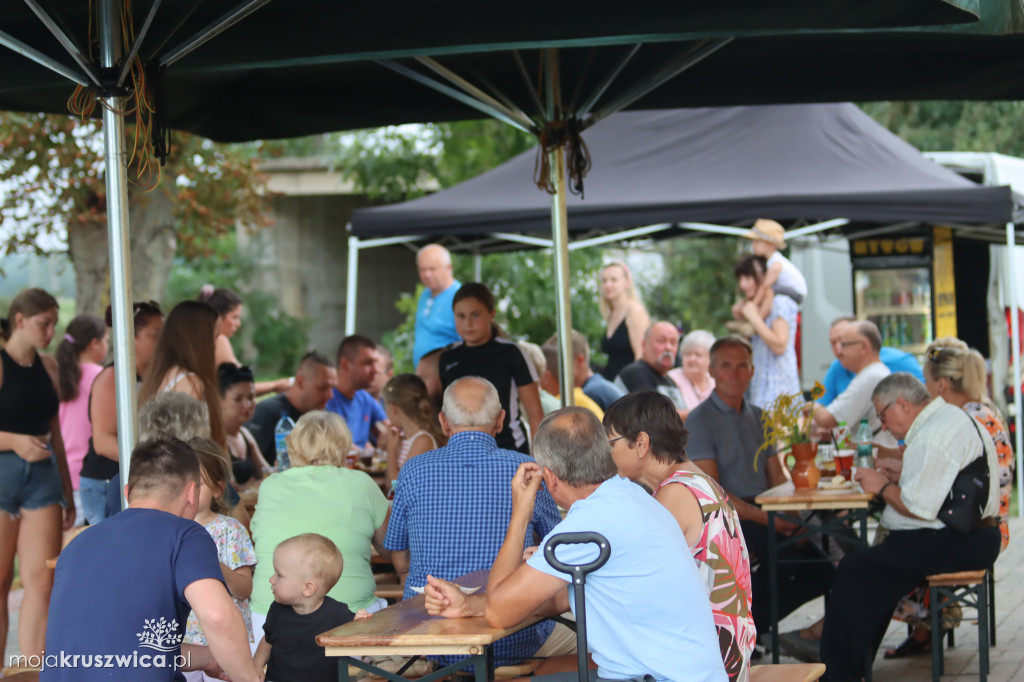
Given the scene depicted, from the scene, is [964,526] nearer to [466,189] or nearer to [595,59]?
[595,59]

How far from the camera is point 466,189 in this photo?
338 inches

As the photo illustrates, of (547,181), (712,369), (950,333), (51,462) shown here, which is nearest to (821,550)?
(712,369)

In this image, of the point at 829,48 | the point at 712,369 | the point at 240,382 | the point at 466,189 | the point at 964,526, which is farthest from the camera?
the point at 466,189

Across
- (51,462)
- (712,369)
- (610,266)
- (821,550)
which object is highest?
(610,266)

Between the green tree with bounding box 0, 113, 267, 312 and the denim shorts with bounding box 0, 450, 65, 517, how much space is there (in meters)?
4.12

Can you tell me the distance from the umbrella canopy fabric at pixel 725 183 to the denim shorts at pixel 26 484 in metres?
3.22

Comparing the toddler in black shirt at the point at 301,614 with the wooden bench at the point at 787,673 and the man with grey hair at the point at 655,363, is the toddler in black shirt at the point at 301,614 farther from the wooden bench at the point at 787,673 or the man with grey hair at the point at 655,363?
the man with grey hair at the point at 655,363

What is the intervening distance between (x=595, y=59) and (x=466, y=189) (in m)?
3.00

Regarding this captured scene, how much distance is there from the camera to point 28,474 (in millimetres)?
5348

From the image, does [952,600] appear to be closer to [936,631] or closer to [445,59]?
[936,631]

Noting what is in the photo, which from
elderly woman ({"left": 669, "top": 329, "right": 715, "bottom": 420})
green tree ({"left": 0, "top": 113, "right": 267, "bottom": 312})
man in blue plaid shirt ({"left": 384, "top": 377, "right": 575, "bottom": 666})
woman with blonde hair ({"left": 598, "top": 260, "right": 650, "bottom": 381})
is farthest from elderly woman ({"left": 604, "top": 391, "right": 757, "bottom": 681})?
green tree ({"left": 0, "top": 113, "right": 267, "bottom": 312})

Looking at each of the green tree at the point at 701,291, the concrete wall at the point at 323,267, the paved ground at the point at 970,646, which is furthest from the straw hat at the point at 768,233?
the concrete wall at the point at 323,267

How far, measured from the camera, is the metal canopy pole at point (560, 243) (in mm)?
5352

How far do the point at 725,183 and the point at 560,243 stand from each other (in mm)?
2876
